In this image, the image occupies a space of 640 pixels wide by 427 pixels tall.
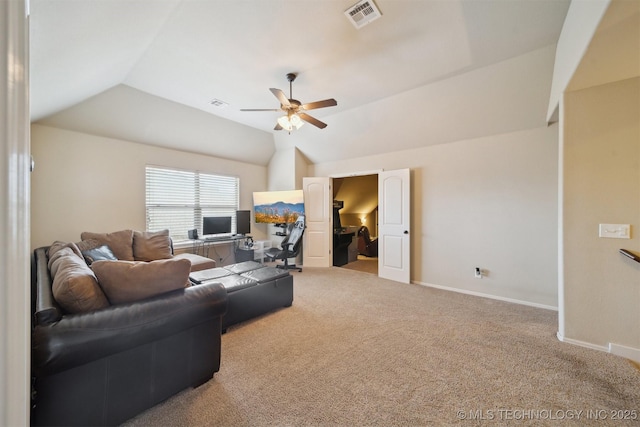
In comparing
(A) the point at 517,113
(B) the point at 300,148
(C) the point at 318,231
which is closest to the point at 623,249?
(A) the point at 517,113

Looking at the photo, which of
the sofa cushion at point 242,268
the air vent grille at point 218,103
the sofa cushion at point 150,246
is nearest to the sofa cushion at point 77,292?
the sofa cushion at point 242,268

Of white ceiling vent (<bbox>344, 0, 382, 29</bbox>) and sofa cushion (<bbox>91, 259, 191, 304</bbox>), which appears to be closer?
sofa cushion (<bbox>91, 259, 191, 304</bbox>)

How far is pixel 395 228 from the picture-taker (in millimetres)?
4469

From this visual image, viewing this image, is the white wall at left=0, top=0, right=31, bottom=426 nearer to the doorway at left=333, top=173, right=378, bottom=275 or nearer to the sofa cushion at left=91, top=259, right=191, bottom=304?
the sofa cushion at left=91, top=259, right=191, bottom=304

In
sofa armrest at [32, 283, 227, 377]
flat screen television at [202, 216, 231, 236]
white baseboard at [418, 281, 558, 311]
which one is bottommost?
white baseboard at [418, 281, 558, 311]

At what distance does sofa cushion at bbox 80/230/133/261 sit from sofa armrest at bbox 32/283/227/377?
2.49m

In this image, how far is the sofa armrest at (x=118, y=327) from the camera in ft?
3.86

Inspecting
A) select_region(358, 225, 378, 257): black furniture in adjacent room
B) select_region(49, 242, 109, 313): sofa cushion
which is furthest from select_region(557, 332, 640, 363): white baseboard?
select_region(358, 225, 378, 257): black furniture in adjacent room

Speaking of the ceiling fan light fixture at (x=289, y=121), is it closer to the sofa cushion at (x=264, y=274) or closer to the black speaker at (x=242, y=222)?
the sofa cushion at (x=264, y=274)

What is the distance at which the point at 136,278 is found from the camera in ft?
5.19

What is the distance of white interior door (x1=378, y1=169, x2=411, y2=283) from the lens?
14.1 feet

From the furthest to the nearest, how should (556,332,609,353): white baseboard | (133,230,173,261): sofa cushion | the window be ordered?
the window
(133,230,173,261): sofa cushion
(556,332,609,353): white baseboard

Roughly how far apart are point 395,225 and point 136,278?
3.91 meters

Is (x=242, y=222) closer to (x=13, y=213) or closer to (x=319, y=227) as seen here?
(x=319, y=227)
